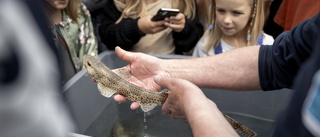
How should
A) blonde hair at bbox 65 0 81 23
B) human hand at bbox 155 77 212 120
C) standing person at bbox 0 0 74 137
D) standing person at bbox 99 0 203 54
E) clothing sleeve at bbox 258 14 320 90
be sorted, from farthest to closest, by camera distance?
standing person at bbox 99 0 203 54 → blonde hair at bbox 65 0 81 23 → clothing sleeve at bbox 258 14 320 90 → human hand at bbox 155 77 212 120 → standing person at bbox 0 0 74 137

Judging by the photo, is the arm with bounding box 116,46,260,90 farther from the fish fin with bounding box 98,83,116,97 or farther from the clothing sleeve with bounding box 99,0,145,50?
the clothing sleeve with bounding box 99,0,145,50

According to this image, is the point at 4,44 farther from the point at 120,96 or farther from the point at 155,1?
the point at 155,1

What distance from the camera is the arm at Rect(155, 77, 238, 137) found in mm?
1155

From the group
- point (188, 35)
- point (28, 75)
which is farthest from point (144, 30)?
point (28, 75)

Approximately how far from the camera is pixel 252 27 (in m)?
2.70

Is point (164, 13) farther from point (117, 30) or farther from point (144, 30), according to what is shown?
point (117, 30)

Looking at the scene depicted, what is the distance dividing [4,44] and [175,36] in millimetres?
2509

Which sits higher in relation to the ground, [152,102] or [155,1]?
[155,1]

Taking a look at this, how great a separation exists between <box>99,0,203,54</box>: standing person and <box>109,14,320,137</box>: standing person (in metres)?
0.84

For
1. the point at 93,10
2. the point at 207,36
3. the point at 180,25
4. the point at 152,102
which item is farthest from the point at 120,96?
the point at 93,10

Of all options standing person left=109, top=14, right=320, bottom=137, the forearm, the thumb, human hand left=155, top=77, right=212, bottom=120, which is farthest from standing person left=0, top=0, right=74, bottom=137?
the forearm

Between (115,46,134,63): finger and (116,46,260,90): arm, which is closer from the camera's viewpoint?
(116,46,260,90): arm

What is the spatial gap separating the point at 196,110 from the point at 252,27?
64.9 inches

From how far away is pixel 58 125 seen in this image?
0.68 m
